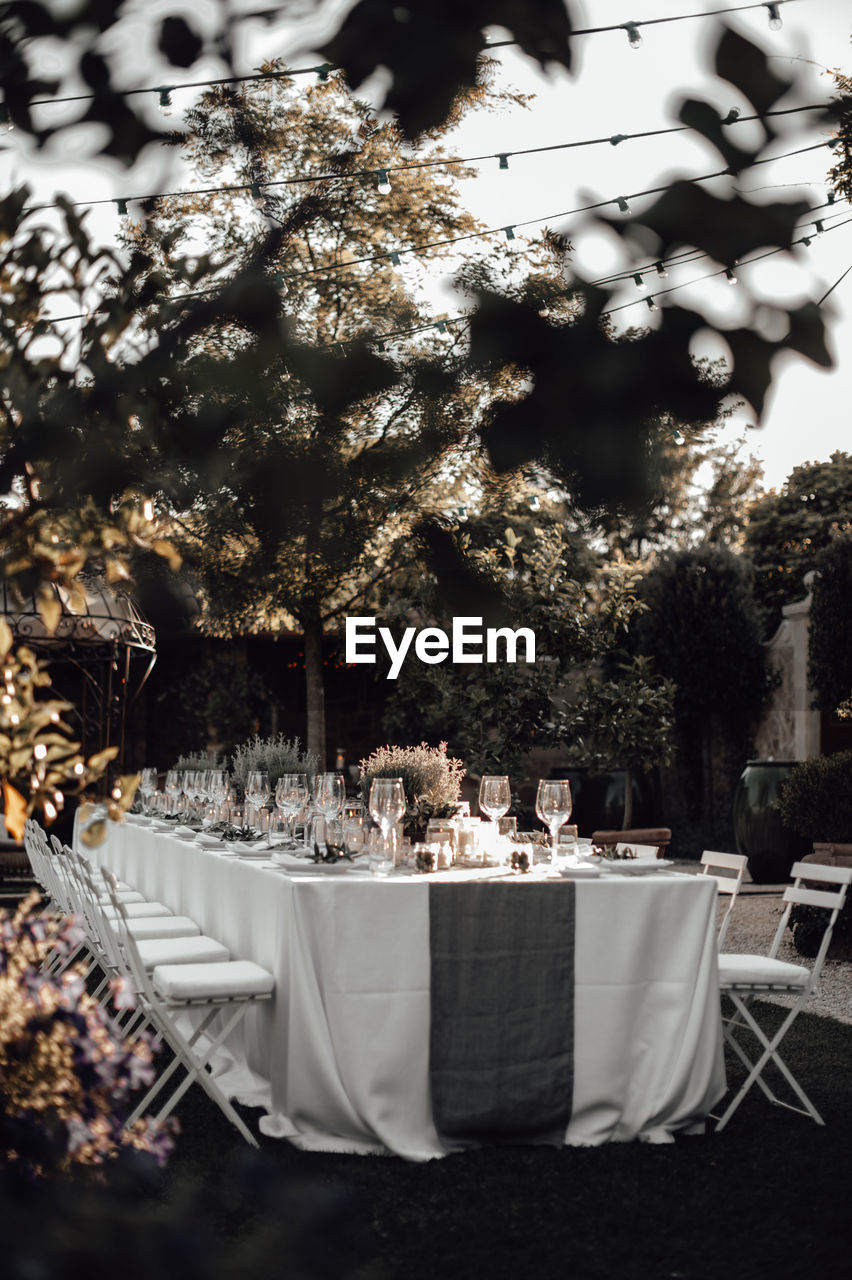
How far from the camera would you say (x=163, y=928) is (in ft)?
17.1

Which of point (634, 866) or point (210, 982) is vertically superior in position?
point (634, 866)

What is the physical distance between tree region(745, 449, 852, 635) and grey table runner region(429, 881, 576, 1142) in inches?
519

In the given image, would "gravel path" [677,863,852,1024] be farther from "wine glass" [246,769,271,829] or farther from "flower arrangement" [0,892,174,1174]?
"flower arrangement" [0,892,174,1174]

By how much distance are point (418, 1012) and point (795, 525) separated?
49.1 ft

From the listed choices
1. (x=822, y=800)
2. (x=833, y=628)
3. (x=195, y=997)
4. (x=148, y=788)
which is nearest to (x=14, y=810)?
(x=195, y=997)

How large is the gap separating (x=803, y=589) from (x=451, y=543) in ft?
53.8

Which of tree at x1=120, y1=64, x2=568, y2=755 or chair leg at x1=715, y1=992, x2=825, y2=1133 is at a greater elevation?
tree at x1=120, y1=64, x2=568, y2=755

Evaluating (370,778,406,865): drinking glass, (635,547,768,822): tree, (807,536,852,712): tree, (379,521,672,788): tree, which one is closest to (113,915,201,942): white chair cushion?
(370,778,406,865): drinking glass

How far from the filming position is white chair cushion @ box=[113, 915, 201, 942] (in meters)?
5.17

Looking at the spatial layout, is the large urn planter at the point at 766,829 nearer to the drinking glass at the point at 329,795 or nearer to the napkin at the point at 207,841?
the napkin at the point at 207,841

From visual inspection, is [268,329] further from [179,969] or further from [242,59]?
[179,969]

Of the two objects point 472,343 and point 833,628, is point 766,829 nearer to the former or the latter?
point 833,628

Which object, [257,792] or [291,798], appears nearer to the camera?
[291,798]

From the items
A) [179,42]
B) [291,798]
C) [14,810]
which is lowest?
[291,798]
